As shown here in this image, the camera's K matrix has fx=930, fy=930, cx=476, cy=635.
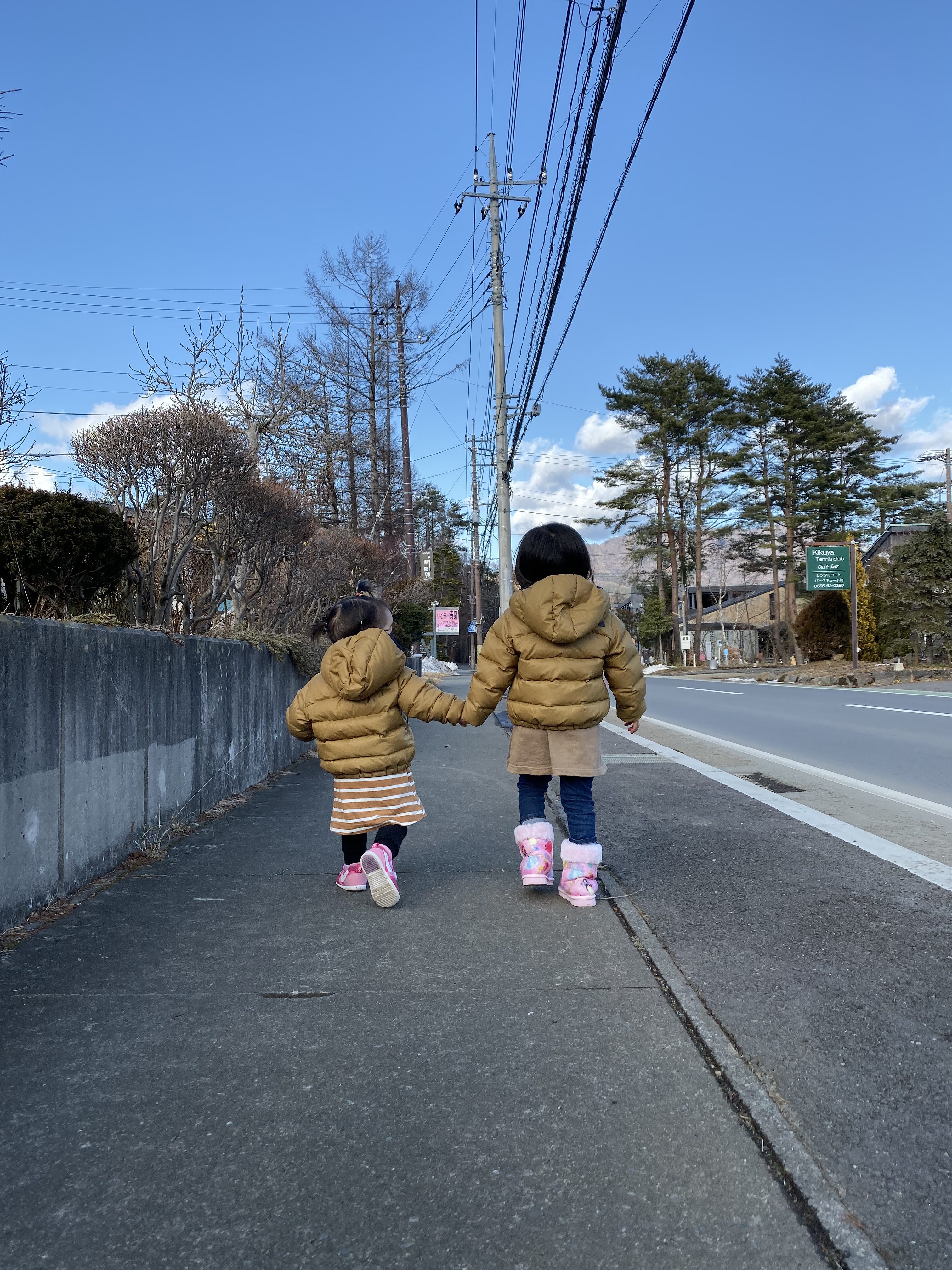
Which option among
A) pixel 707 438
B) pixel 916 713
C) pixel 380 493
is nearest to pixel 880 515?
pixel 707 438

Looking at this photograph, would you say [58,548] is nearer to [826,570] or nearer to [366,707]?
[366,707]

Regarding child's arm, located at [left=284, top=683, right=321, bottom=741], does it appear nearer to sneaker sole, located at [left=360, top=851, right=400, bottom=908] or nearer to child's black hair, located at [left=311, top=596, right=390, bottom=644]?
child's black hair, located at [left=311, top=596, right=390, bottom=644]

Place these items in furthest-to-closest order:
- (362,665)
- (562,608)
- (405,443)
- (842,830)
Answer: (405,443), (842,830), (362,665), (562,608)

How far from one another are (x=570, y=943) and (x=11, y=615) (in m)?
2.55

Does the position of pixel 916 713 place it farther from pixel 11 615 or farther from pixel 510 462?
pixel 11 615

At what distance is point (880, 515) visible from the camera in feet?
157

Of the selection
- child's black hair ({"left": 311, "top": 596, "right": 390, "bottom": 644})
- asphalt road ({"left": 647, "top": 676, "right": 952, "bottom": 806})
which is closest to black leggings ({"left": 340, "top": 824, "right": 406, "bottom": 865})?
child's black hair ({"left": 311, "top": 596, "right": 390, "bottom": 644})

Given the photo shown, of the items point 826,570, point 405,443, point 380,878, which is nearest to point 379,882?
point 380,878

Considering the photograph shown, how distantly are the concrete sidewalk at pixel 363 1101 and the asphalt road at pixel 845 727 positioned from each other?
5282 millimetres

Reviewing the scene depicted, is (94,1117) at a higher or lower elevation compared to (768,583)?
lower

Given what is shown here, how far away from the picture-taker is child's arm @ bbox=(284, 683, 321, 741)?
432 cm

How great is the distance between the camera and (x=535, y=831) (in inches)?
166

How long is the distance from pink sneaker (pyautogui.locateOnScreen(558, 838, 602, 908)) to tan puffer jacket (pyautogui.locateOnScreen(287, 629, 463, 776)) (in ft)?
2.62

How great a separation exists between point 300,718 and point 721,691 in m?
21.7
